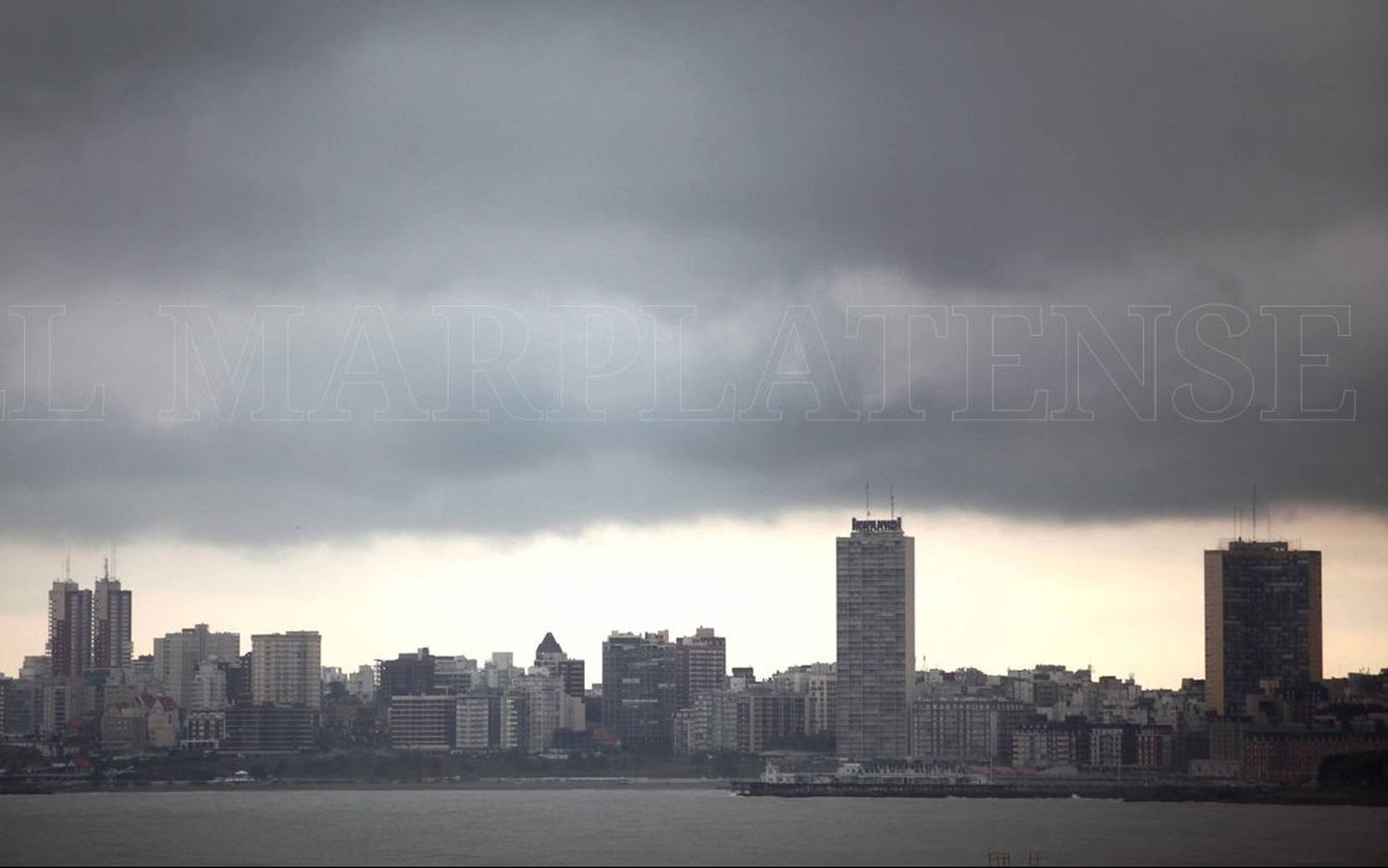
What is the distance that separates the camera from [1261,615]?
167000mm

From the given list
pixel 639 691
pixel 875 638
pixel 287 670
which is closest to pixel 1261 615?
pixel 875 638

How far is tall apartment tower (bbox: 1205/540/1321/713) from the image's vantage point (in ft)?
547

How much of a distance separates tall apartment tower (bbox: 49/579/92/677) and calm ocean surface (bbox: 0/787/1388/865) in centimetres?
5982

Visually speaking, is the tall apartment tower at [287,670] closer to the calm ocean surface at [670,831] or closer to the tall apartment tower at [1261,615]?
the calm ocean surface at [670,831]

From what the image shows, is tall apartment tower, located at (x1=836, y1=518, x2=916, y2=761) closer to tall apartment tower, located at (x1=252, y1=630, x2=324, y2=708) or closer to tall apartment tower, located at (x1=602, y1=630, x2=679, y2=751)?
tall apartment tower, located at (x1=602, y1=630, x2=679, y2=751)

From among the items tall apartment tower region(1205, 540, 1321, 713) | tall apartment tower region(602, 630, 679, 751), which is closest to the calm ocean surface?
tall apartment tower region(1205, 540, 1321, 713)

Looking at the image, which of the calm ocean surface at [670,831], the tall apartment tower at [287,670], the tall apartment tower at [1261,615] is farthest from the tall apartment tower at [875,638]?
the tall apartment tower at [287,670]

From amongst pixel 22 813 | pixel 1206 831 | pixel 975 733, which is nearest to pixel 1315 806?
pixel 1206 831

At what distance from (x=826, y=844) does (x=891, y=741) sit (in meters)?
79.9

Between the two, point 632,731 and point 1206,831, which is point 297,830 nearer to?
point 1206,831

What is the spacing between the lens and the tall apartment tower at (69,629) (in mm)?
197625

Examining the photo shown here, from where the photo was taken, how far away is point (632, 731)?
192 m

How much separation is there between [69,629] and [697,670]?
171ft

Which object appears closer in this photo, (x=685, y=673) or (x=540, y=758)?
(x=540, y=758)
